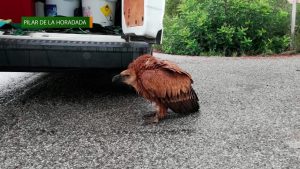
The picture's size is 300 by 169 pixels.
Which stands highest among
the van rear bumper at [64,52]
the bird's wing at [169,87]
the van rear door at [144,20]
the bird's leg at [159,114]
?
the van rear door at [144,20]

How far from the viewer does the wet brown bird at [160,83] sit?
12.4 feet

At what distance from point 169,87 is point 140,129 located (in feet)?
1.35

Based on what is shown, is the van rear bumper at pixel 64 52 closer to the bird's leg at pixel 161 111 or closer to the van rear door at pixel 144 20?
the van rear door at pixel 144 20

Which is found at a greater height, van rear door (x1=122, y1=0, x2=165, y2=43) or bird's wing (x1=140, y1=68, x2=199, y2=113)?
van rear door (x1=122, y1=0, x2=165, y2=43)

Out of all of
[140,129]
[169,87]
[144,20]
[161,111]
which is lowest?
[140,129]

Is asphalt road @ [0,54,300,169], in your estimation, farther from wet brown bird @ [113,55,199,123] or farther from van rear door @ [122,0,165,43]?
van rear door @ [122,0,165,43]

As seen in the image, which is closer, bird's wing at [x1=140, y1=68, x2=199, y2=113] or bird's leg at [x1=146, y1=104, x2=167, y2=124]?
bird's wing at [x1=140, y1=68, x2=199, y2=113]

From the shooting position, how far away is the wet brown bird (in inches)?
149

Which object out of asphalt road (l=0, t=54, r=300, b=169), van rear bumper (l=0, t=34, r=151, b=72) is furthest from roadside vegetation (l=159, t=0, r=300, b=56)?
van rear bumper (l=0, t=34, r=151, b=72)

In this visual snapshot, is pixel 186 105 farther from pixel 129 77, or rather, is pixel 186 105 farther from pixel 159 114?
pixel 129 77

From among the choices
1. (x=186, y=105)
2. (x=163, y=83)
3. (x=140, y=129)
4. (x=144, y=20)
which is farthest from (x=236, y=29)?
(x=140, y=129)

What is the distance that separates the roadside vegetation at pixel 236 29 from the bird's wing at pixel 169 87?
7766 millimetres

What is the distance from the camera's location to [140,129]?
3.76 m

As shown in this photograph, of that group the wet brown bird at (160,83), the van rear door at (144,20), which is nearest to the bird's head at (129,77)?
the wet brown bird at (160,83)
